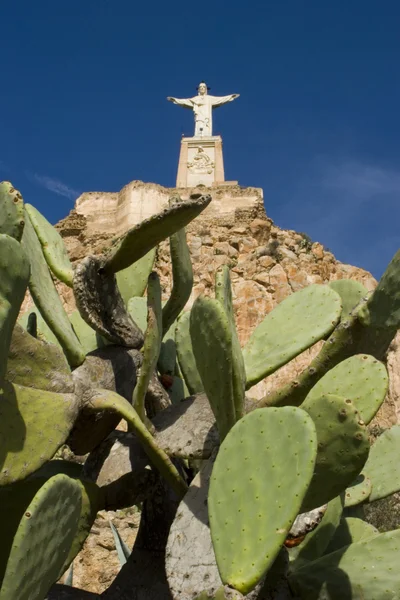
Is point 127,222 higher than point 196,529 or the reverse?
higher

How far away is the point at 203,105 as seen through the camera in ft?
56.5

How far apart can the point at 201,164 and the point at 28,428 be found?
47.4 ft

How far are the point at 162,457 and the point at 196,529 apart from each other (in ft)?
0.88

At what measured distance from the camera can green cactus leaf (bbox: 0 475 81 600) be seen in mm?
1268

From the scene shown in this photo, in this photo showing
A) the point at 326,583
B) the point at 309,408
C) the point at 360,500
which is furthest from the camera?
the point at 360,500

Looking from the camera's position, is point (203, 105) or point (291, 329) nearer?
point (291, 329)

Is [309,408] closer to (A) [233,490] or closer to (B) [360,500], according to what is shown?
(A) [233,490]

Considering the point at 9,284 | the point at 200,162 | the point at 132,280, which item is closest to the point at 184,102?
the point at 200,162

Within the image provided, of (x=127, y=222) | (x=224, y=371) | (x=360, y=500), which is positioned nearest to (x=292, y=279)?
(x=127, y=222)

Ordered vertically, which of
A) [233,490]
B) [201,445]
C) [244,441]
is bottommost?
[233,490]

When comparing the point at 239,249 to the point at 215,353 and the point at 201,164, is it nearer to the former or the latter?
the point at 201,164

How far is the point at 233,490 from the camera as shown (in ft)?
4.48

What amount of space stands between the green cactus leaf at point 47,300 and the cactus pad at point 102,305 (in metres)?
0.09

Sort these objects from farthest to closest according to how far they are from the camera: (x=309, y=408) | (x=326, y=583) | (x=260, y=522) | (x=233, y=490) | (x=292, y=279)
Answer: (x=292, y=279)
(x=326, y=583)
(x=309, y=408)
(x=233, y=490)
(x=260, y=522)
